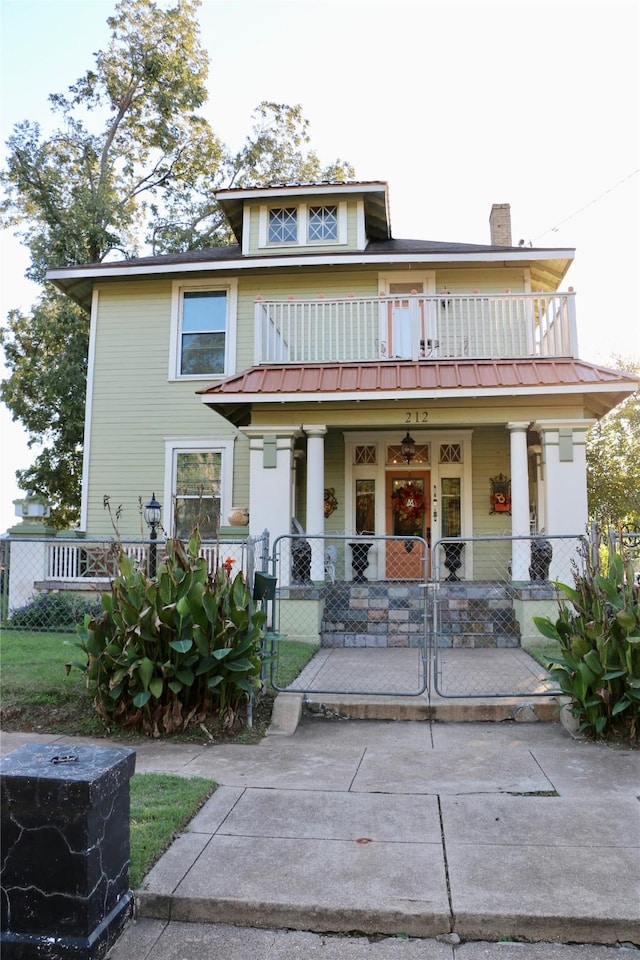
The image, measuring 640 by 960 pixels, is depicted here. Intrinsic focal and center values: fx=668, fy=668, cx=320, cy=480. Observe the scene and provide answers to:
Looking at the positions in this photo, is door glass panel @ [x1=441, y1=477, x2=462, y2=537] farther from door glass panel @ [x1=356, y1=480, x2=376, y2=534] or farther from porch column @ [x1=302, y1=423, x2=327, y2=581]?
porch column @ [x1=302, y1=423, x2=327, y2=581]

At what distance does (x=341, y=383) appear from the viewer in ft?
33.5

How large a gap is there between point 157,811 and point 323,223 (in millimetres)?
12653

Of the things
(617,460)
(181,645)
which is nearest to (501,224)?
(617,460)

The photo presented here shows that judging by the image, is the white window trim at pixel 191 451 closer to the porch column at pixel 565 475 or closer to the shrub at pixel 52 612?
the shrub at pixel 52 612

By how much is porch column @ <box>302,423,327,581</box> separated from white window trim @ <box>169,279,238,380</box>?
136 inches

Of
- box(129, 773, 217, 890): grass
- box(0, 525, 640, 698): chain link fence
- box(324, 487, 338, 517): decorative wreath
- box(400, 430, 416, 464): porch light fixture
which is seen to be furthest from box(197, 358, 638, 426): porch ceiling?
box(129, 773, 217, 890): grass

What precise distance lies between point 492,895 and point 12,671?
538 centimetres

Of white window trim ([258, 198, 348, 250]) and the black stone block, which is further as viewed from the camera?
white window trim ([258, 198, 348, 250])

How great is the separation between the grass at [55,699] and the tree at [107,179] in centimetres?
1316

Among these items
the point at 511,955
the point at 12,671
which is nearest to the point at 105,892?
the point at 511,955

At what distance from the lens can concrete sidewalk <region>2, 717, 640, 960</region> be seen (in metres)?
2.71

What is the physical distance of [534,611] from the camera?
30.5 ft

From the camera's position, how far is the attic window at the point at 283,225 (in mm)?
14023

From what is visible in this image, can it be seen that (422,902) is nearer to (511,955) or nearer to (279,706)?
(511,955)
